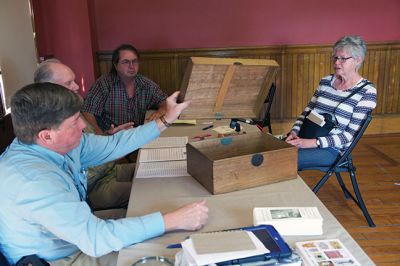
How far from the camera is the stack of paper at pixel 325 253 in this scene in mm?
1085

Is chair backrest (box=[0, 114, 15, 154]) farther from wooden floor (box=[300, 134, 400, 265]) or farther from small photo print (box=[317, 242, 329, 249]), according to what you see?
wooden floor (box=[300, 134, 400, 265])

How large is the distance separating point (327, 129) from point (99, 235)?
185 cm

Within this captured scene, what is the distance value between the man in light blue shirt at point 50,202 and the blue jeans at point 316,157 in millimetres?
1442

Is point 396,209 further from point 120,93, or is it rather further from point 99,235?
point 99,235

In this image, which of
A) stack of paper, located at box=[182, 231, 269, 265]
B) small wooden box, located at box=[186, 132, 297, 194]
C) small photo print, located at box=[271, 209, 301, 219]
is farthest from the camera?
small wooden box, located at box=[186, 132, 297, 194]

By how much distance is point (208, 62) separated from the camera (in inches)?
80.9

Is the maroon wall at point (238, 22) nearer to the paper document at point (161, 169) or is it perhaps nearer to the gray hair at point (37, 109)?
the paper document at point (161, 169)

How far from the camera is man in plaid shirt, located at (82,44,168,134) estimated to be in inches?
123

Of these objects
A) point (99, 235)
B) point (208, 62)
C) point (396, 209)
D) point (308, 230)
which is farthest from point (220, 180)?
point (396, 209)

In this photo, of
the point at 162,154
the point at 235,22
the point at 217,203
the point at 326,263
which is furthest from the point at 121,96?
the point at 326,263

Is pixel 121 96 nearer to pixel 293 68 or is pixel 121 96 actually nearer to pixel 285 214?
pixel 285 214

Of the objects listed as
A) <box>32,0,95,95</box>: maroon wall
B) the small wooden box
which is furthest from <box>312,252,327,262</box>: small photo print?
<box>32,0,95,95</box>: maroon wall

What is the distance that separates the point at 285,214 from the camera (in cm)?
129

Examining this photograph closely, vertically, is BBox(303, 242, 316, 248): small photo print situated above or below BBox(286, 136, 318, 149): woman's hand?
above
